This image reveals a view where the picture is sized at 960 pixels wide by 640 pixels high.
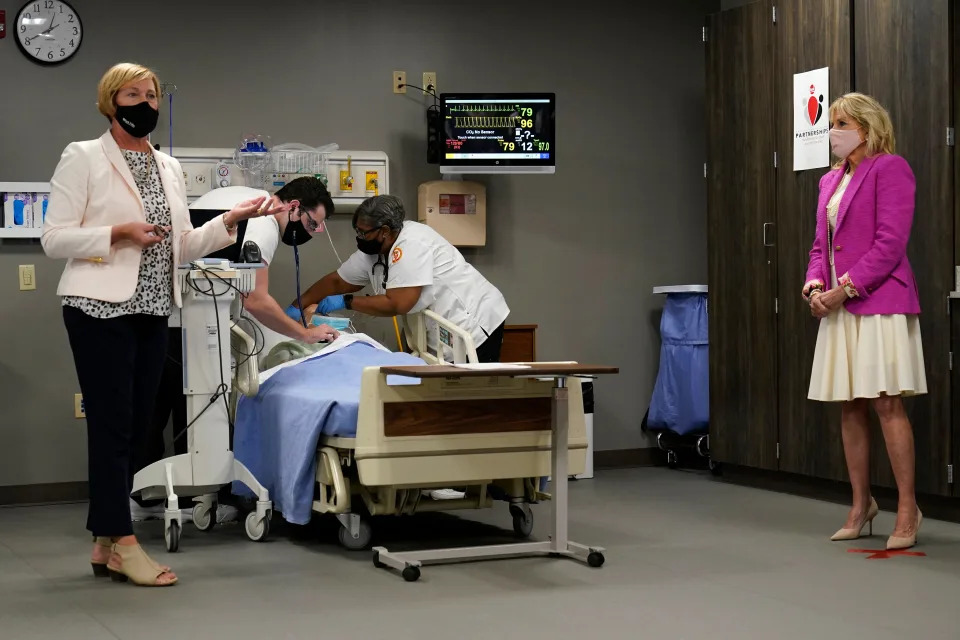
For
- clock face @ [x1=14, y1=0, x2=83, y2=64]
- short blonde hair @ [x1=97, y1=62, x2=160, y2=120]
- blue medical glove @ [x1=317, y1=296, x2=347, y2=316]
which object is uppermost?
clock face @ [x1=14, y1=0, x2=83, y2=64]

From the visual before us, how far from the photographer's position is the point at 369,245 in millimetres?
5391

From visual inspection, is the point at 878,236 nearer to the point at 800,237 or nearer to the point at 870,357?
the point at 870,357

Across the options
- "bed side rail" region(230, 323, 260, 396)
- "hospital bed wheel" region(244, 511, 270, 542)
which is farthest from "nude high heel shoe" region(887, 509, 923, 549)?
"bed side rail" region(230, 323, 260, 396)

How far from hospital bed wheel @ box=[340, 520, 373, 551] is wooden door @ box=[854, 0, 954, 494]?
2219 millimetres

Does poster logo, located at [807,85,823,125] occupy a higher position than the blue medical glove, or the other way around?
poster logo, located at [807,85,823,125]


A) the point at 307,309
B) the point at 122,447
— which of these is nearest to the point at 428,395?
the point at 122,447

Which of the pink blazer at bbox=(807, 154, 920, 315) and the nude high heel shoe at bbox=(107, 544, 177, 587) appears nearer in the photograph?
the nude high heel shoe at bbox=(107, 544, 177, 587)

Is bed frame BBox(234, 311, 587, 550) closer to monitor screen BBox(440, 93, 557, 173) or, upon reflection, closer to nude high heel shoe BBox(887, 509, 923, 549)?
nude high heel shoe BBox(887, 509, 923, 549)

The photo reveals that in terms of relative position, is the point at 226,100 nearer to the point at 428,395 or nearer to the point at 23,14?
the point at 23,14

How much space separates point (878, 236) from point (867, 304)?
0.25 m

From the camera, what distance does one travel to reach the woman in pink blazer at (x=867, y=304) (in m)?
4.29

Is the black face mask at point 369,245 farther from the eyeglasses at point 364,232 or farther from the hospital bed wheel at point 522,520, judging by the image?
the hospital bed wheel at point 522,520

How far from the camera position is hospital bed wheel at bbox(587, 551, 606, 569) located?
3934 mm

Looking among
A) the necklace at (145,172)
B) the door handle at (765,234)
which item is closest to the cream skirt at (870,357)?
the door handle at (765,234)
